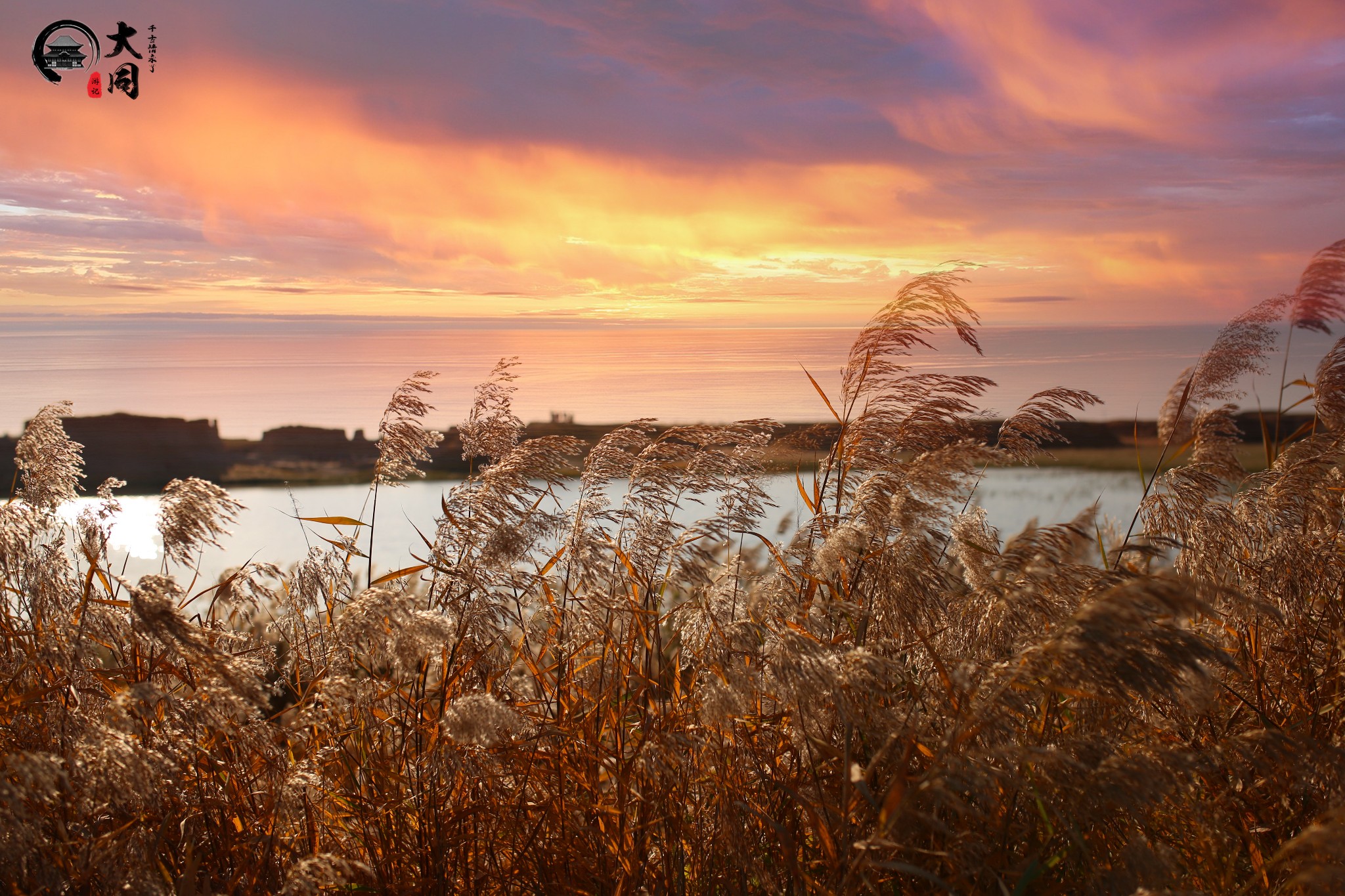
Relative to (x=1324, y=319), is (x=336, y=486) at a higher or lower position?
lower

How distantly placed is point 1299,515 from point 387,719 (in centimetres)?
310

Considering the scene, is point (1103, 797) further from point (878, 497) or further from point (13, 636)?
point (13, 636)

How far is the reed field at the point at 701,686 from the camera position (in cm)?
197

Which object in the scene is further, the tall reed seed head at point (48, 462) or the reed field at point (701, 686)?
the tall reed seed head at point (48, 462)

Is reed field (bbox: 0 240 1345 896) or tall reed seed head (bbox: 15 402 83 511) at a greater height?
tall reed seed head (bbox: 15 402 83 511)

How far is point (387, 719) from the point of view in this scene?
2547 mm

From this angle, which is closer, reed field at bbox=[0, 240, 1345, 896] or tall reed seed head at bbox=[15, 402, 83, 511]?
reed field at bbox=[0, 240, 1345, 896]

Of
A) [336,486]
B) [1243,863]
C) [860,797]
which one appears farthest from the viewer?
[336,486]

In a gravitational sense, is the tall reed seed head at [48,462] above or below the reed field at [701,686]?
above

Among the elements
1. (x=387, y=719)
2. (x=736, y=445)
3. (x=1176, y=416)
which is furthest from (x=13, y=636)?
(x=1176, y=416)

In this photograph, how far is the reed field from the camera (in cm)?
197

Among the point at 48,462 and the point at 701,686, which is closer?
the point at 701,686

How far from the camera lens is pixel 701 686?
2.42 metres

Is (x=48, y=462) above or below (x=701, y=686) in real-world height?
above
